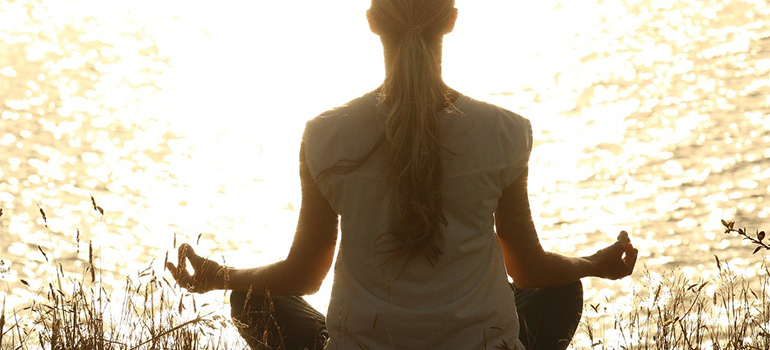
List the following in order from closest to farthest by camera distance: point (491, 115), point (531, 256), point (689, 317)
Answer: point (491, 115)
point (531, 256)
point (689, 317)

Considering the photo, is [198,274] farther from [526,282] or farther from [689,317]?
[689,317]

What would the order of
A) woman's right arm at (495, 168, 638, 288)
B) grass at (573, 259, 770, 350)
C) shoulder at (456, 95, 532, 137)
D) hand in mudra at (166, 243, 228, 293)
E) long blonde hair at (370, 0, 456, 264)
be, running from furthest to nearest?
grass at (573, 259, 770, 350)
hand in mudra at (166, 243, 228, 293)
woman's right arm at (495, 168, 638, 288)
shoulder at (456, 95, 532, 137)
long blonde hair at (370, 0, 456, 264)

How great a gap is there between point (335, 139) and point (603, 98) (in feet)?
71.1

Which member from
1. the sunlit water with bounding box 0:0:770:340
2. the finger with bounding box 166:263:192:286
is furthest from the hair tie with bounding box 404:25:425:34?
the sunlit water with bounding box 0:0:770:340

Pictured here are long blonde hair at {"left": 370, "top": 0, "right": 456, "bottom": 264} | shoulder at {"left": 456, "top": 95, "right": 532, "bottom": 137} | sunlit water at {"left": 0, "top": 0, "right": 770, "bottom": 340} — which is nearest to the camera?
long blonde hair at {"left": 370, "top": 0, "right": 456, "bottom": 264}

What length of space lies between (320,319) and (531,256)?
718 millimetres

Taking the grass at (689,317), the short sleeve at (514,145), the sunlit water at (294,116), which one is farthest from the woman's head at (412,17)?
the sunlit water at (294,116)

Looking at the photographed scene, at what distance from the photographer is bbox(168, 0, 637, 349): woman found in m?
3.19

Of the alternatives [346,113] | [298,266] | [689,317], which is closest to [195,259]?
[298,266]

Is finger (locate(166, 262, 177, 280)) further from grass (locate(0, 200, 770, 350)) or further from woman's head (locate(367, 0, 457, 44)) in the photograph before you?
woman's head (locate(367, 0, 457, 44))

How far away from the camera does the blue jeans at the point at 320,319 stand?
3.67 meters

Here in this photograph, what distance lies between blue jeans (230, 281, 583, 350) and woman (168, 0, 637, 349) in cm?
36

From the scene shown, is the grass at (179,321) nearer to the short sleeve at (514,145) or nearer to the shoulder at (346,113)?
the shoulder at (346,113)

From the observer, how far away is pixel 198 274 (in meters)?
3.67
